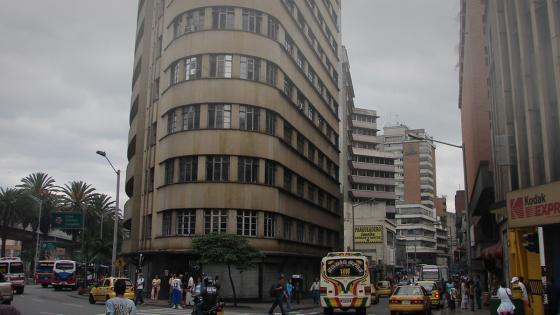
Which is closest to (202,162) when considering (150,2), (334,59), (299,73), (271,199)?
(271,199)

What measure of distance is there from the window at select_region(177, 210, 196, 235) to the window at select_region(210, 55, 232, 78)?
918 cm

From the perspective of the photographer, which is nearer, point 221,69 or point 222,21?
point 221,69

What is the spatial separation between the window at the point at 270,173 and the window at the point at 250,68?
19.3ft

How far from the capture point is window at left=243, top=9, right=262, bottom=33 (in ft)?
134

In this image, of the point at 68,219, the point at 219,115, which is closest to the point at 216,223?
the point at 219,115

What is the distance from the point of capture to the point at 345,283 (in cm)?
2780

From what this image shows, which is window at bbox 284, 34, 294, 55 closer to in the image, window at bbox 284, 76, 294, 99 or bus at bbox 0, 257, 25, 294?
window at bbox 284, 76, 294, 99

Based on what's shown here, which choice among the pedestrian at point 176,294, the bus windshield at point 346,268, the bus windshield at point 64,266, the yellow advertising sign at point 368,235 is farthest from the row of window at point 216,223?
the yellow advertising sign at point 368,235

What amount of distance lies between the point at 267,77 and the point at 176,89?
6.32 meters

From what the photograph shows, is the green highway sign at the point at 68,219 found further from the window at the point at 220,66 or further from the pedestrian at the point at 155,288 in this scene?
the window at the point at 220,66

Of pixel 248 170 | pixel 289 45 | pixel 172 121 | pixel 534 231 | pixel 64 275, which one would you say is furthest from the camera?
pixel 64 275

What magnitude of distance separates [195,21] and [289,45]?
29.7 ft

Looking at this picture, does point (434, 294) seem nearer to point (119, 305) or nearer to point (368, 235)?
point (119, 305)

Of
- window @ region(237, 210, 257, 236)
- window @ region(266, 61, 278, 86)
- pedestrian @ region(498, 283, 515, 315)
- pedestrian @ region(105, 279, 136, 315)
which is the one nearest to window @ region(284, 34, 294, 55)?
window @ region(266, 61, 278, 86)
